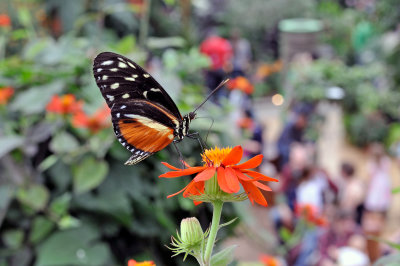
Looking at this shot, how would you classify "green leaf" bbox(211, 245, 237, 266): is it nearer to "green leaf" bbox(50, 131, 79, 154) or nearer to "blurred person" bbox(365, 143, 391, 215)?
"green leaf" bbox(50, 131, 79, 154)

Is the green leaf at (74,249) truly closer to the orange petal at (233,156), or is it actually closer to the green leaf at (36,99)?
the green leaf at (36,99)

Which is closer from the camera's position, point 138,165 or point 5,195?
point 5,195

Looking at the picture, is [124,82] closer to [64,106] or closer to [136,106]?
[136,106]

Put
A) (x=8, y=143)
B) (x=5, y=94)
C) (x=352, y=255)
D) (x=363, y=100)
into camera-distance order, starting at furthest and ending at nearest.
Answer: (x=363, y=100)
(x=352, y=255)
(x=5, y=94)
(x=8, y=143)

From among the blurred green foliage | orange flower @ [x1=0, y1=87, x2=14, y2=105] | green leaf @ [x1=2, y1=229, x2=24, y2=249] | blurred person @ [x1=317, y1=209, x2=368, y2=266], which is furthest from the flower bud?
the blurred green foliage

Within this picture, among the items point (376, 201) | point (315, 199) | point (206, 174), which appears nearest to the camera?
point (206, 174)

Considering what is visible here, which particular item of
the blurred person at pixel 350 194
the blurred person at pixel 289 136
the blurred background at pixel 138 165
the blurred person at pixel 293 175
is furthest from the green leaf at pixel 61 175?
the blurred person at pixel 289 136

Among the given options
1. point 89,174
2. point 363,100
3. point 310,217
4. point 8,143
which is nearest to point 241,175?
point 89,174
